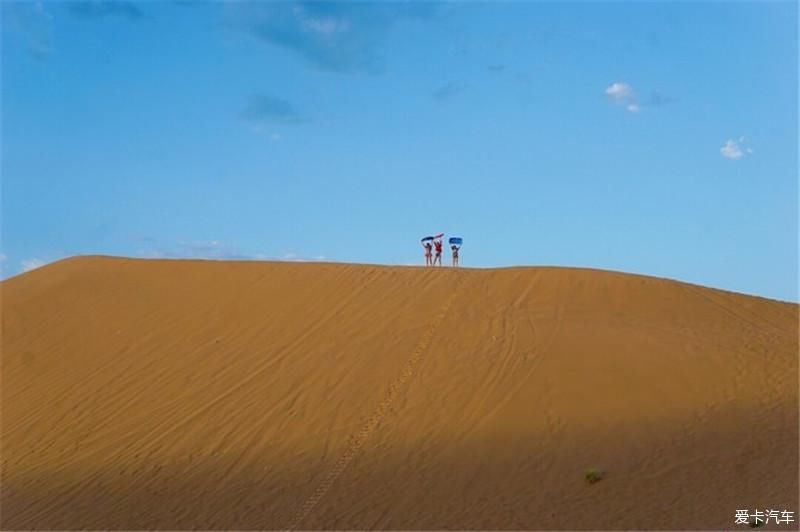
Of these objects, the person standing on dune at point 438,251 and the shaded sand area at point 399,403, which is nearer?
the shaded sand area at point 399,403

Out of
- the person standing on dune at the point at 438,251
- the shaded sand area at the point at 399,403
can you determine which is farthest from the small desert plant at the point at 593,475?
the person standing on dune at the point at 438,251

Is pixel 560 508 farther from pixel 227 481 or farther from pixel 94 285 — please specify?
pixel 94 285

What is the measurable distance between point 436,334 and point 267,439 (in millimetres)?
5004

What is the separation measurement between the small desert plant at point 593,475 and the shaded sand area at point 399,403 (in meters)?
0.24

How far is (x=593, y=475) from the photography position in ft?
43.2

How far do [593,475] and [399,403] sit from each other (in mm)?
4272

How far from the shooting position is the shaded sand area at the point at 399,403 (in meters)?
13.1

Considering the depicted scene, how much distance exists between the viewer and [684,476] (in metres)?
13.1

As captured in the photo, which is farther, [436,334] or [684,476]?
[436,334]

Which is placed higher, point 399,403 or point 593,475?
point 399,403

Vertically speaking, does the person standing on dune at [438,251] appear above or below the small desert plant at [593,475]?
above

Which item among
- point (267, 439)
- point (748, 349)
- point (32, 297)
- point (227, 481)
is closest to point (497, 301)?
point (748, 349)

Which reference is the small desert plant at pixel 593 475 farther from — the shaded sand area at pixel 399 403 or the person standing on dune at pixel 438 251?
the person standing on dune at pixel 438 251

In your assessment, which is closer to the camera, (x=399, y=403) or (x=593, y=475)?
(x=593, y=475)
